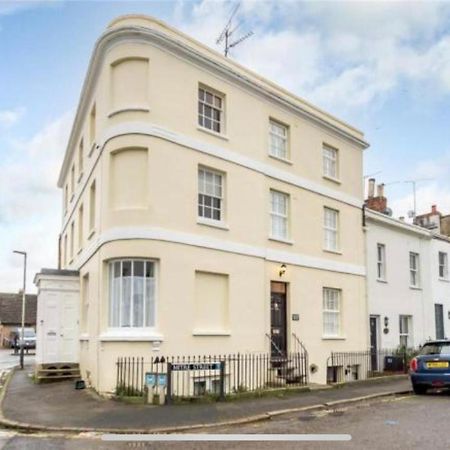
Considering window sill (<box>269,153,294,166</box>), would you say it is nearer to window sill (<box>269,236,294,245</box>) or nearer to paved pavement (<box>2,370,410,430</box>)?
window sill (<box>269,236,294,245</box>)

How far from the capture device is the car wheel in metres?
15.9

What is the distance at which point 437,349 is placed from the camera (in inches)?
615

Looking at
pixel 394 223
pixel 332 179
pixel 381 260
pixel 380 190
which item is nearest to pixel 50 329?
pixel 332 179

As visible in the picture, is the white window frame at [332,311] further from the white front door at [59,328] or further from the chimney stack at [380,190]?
the white front door at [59,328]

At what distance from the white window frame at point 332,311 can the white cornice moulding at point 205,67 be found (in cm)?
614

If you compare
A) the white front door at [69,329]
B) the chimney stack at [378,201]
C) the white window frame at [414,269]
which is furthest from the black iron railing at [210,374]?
the chimney stack at [378,201]

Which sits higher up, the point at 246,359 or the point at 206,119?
the point at 206,119

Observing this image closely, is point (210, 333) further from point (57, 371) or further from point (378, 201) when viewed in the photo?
point (378, 201)

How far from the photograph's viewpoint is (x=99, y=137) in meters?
17.2

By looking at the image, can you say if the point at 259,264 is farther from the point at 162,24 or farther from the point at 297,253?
the point at 162,24

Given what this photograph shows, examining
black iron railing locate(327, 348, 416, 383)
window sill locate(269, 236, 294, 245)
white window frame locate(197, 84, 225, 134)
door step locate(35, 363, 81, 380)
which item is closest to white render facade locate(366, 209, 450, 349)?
black iron railing locate(327, 348, 416, 383)

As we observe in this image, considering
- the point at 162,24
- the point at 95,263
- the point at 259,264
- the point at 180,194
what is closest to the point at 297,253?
the point at 259,264

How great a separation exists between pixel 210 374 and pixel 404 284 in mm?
13125

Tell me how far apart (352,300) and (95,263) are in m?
10.4
